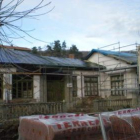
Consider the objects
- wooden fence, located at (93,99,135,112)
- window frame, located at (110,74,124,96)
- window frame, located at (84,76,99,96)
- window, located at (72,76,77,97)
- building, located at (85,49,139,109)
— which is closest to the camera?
wooden fence, located at (93,99,135,112)

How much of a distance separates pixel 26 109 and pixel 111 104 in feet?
22.9

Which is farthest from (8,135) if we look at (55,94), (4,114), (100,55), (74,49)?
(74,49)

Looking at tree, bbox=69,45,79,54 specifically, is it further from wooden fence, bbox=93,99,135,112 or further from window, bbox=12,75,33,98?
window, bbox=12,75,33,98

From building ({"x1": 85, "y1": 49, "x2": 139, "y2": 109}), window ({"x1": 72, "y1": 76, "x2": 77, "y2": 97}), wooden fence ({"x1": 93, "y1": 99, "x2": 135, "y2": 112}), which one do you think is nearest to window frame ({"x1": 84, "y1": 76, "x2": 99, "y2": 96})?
building ({"x1": 85, "y1": 49, "x2": 139, "y2": 109})

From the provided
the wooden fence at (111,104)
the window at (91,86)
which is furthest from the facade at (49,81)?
the wooden fence at (111,104)

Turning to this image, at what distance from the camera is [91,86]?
21516 millimetres

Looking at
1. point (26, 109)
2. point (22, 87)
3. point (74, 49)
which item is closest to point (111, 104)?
point (22, 87)

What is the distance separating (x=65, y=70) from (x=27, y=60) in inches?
128

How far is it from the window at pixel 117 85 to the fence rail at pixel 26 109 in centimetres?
742

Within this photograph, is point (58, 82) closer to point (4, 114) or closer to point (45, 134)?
point (4, 114)

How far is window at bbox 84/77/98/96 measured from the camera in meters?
21.1

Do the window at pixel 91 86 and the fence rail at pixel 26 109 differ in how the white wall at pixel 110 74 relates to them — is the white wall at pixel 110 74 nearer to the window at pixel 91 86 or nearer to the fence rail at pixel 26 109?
the window at pixel 91 86

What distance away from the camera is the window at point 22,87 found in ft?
56.3

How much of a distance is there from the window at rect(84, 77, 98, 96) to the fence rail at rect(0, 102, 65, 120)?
657 centimetres
